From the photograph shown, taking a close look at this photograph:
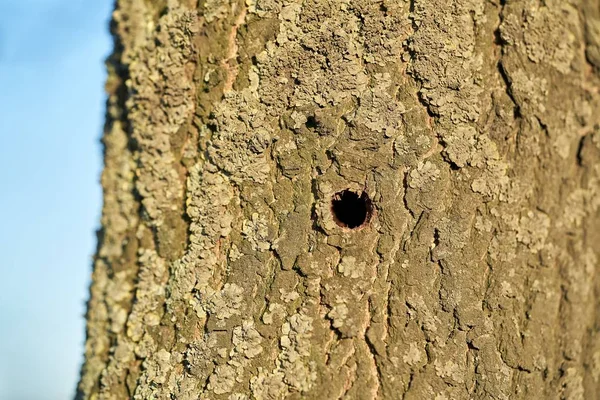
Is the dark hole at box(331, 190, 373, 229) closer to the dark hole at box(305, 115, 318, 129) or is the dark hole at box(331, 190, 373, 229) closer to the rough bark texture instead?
the rough bark texture

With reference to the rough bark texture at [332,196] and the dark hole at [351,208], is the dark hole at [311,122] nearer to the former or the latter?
the rough bark texture at [332,196]

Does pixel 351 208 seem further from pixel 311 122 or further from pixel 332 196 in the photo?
pixel 311 122

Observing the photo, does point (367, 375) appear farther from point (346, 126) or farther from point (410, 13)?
point (410, 13)

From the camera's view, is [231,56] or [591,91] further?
[591,91]

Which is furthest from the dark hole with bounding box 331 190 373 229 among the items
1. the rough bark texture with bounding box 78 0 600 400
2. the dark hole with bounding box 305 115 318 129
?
the dark hole with bounding box 305 115 318 129

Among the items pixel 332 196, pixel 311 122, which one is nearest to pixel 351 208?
pixel 332 196

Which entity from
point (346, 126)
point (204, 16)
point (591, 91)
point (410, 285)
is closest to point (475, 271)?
point (410, 285)

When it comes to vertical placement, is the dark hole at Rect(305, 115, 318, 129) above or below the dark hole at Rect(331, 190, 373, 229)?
above
